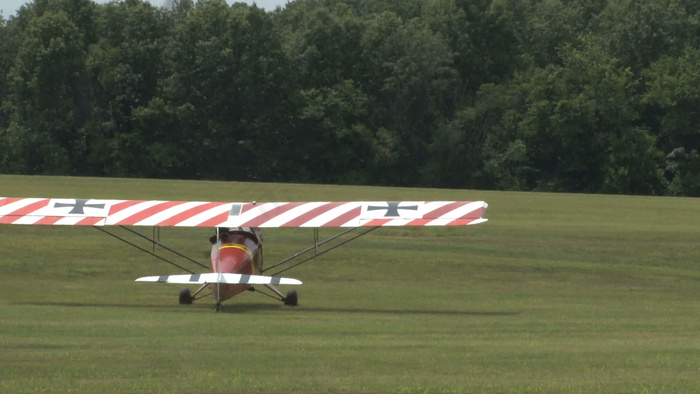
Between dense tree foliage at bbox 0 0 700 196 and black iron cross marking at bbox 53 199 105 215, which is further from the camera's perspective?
dense tree foliage at bbox 0 0 700 196

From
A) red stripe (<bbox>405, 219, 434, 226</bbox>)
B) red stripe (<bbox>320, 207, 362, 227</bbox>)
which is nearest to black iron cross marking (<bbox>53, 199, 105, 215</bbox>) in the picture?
red stripe (<bbox>320, 207, 362, 227</bbox>)

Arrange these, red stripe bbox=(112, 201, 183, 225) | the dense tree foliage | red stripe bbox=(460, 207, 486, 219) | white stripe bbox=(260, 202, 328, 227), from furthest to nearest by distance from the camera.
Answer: the dense tree foliage, white stripe bbox=(260, 202, 328, 227), red stripe bbox=(112, 201, 183, 225), red stripe bbox=(460, 207, 486, 219)

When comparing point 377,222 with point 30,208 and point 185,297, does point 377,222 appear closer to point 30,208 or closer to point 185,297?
point 185,297

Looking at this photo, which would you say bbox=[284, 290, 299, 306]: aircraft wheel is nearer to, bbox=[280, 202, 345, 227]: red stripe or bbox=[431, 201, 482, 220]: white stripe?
bbox=[280, 202, 345, 227]: red stripe

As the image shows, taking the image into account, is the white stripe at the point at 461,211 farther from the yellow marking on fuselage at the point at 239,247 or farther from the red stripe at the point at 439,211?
the yellow marking on fuselage at the point at 239,247

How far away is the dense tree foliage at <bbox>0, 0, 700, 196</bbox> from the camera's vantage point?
71250mm

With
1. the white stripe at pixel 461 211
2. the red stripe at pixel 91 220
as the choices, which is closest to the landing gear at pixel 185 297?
the red stripe at pixel 91 220

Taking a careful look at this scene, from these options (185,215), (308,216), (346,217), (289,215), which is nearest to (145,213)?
(185,215)

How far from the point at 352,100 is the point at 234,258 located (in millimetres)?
58096

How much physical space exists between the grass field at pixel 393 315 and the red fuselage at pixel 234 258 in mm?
395

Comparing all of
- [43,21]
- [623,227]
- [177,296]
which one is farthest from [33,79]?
[177,296]

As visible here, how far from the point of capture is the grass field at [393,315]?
11492 millimetres

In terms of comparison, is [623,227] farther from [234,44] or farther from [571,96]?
[234,44]

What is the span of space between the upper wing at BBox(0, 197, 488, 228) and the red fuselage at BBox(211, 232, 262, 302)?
298 millimetres
